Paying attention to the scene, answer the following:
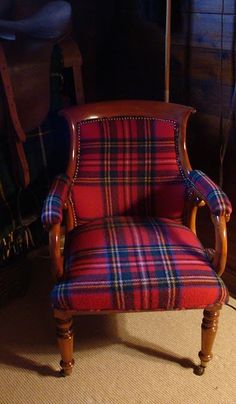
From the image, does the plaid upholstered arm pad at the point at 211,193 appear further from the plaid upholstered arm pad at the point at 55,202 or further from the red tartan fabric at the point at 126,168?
the plaid upholstered arm pad at the point at 55,202

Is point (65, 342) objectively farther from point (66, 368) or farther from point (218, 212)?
point (218, 212)

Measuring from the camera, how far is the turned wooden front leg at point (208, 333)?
1.40m

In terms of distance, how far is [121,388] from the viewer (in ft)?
4.82

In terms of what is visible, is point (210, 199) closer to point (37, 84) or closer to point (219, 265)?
point (219, 265)

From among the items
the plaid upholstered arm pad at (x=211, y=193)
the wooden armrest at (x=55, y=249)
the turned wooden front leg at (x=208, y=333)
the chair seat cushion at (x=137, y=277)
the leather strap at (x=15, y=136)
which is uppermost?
the leather strap at (x=15, y=136)

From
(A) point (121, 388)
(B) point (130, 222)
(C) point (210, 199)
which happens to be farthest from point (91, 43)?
(A) point (121, 388)

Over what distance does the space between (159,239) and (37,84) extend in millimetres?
802

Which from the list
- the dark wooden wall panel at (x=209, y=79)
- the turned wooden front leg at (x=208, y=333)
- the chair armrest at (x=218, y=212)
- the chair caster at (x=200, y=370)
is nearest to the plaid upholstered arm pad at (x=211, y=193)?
the chair armrest at (x=218, y=212)

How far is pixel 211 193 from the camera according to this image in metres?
1.40

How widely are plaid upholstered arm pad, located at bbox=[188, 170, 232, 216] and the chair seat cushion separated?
0.17 meters

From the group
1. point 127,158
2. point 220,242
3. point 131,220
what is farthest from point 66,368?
point 127,158

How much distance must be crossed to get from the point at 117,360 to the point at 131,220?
0.54 meters

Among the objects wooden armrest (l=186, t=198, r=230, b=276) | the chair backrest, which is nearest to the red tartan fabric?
the chair backrest

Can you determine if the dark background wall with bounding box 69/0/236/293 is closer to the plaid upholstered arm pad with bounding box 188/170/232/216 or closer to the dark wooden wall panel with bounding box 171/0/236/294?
the dark wooden wall panel with bounding box 171/0/236/294
